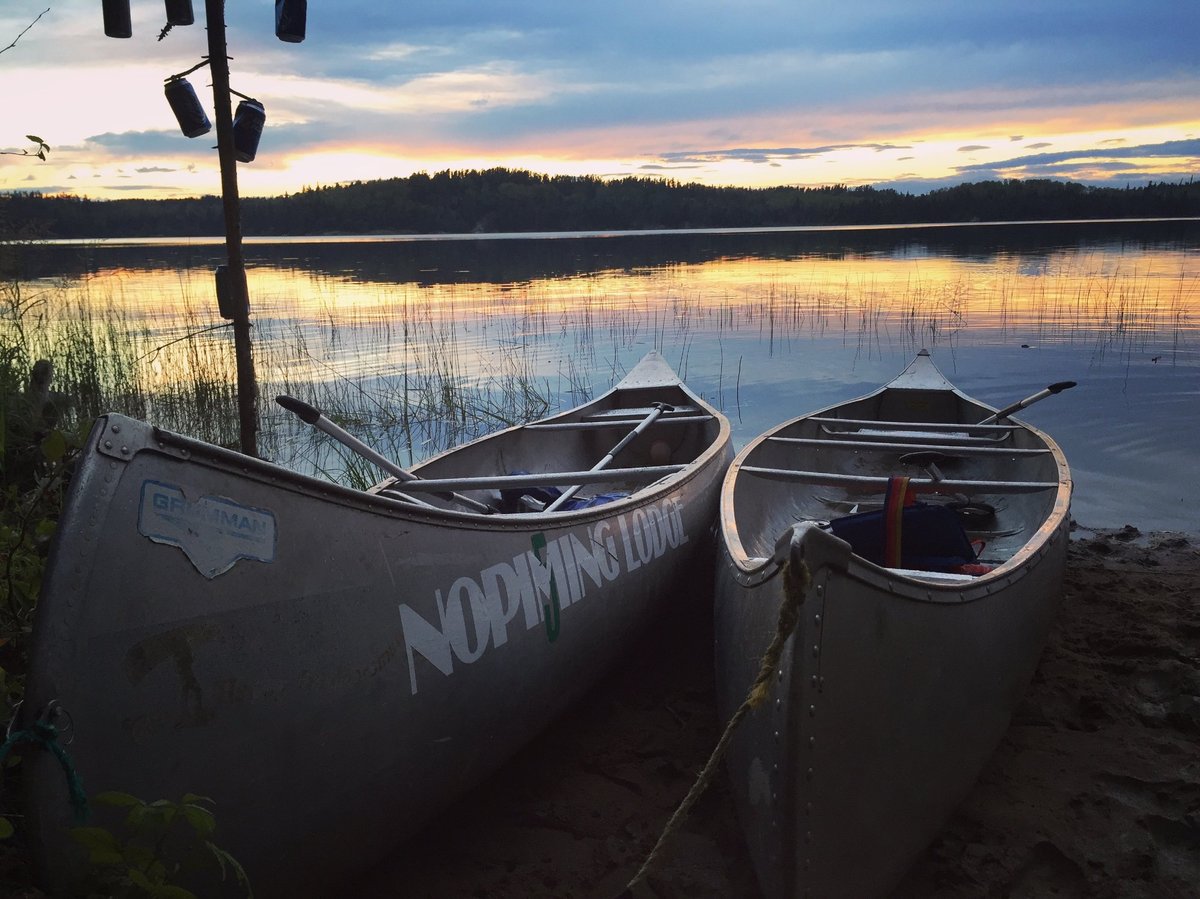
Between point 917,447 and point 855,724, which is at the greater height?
point 917,447

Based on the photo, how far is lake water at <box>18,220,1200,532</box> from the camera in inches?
406

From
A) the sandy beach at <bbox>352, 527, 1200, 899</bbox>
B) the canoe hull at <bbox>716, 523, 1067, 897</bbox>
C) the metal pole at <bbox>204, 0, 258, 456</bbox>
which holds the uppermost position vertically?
the metal pole at <bbox>204, 0, 258, 456</bbox>

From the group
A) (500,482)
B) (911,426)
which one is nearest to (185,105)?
(500,482)

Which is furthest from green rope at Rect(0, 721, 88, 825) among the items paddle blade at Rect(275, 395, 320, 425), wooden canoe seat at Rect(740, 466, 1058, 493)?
wooden canoe seat at Rect(740, 466, 1058, 493)

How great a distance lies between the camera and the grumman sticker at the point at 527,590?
2926mm

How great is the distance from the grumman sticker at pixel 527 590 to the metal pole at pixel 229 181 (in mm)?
2315

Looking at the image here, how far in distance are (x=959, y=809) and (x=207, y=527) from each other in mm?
2746

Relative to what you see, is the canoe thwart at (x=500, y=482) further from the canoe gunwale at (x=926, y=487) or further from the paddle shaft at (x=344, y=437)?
the canoe gunwale at (x=926, y=487)

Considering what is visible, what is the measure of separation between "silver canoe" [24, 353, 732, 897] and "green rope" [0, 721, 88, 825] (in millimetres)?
27

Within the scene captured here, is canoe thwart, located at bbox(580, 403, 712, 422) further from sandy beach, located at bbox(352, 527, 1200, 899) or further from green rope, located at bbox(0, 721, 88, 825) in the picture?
green rope, located at bbox(0, 721, 88, 825)

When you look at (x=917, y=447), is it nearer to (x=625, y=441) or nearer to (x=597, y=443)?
(x=625, y=441)

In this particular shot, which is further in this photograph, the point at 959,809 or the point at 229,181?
the point at 229,181

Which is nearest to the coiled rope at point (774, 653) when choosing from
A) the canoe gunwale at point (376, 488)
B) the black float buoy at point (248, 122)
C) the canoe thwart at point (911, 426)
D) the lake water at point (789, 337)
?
the canoe gunwale at point (376, 488)

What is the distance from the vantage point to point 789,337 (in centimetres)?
1734
